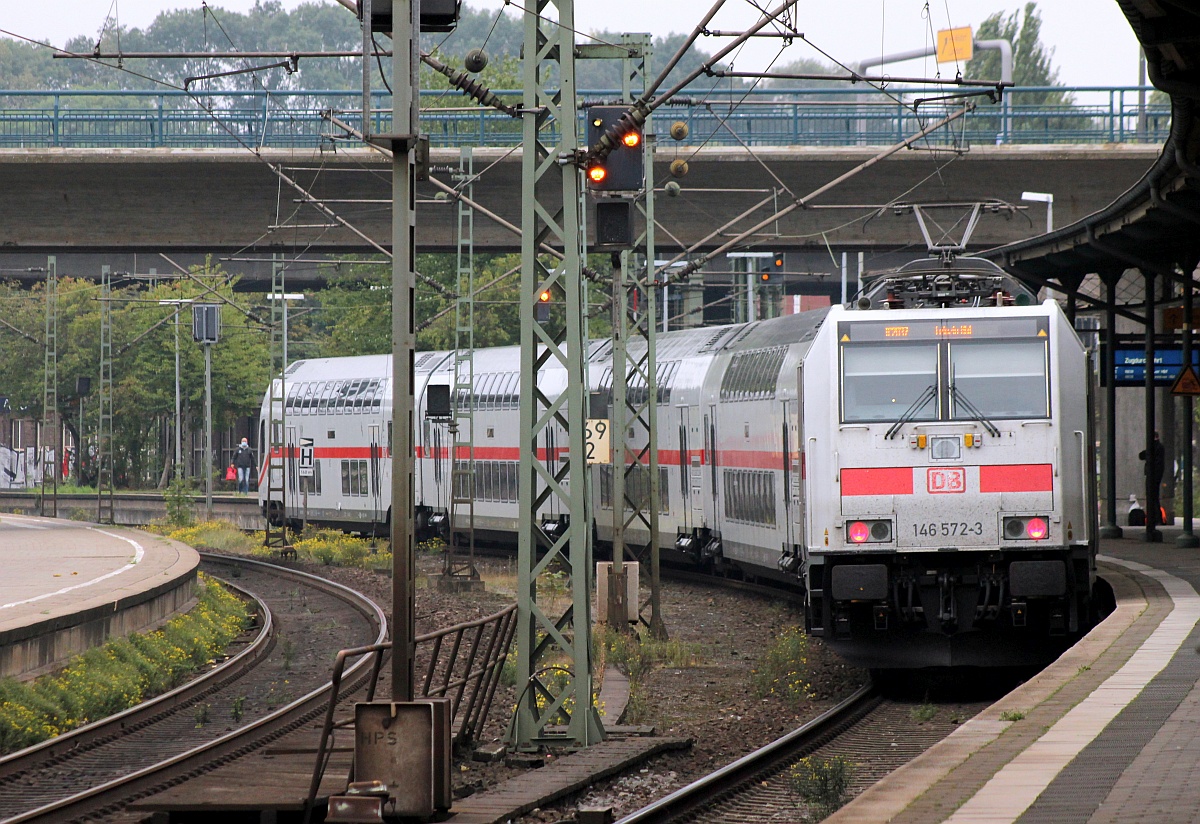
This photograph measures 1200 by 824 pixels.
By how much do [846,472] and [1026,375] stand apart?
1.80 m

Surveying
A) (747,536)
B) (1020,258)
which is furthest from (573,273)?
(1020,258)

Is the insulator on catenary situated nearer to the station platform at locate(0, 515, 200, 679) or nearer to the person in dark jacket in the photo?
the station platform at locate(0, 515, 200, 679)

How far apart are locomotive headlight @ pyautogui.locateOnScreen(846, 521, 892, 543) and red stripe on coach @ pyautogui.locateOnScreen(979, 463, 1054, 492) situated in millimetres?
878

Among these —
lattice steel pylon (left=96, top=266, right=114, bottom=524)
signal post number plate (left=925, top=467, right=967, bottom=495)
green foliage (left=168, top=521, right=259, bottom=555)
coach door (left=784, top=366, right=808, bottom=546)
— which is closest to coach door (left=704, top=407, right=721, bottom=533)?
coach door (left=784, top=366, right=808, bottom=546)

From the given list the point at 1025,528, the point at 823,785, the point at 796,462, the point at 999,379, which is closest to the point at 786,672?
the point at 796,462

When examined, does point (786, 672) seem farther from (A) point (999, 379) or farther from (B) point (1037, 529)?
(A) point (999, 379)

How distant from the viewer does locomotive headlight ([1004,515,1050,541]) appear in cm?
1470

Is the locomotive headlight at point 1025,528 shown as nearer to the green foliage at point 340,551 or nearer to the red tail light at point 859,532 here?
the red tail light at point 859,532

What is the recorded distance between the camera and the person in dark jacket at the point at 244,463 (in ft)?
207

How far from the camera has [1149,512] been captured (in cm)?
2562

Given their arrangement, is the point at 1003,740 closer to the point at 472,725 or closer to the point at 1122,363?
the point at 472,725

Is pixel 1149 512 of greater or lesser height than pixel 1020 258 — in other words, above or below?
below

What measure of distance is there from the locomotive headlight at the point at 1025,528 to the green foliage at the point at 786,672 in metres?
2.55

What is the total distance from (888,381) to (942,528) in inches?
54.3
